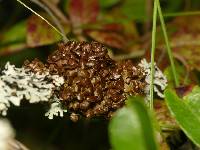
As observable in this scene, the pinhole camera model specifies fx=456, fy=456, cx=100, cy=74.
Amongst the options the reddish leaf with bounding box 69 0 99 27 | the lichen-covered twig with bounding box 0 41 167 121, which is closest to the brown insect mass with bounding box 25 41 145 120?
the lichen-covered twig with bounding box 0 41 167 121

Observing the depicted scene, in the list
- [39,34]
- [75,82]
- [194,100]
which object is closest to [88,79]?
[75,82]

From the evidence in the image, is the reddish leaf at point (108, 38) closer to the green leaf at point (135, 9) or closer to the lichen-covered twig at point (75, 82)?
the green leaf at point (135, 9)

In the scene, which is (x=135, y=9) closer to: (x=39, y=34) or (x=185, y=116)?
(x=39, y=34)

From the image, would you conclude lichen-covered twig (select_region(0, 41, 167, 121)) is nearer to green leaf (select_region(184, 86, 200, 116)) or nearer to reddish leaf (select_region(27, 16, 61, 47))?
green leaf (select_region(184, 86, 200, 116))

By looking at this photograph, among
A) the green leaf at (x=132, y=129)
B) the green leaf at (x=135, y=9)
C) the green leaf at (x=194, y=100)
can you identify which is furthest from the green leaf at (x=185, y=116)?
the green leaf at (x=135, y=9)

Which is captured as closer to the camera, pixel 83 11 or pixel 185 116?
pixel 185 116

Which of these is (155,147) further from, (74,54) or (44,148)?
(44,148)

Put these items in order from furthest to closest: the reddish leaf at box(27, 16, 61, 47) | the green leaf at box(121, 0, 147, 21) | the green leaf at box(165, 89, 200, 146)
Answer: the green leaf at box(121, 0, 147, 21), the reddish leaf at box(27, 16, 61, 47), the green leaf at box(165, 89, 200, 146)
